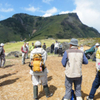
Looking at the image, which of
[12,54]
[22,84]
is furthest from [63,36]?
[22,84]

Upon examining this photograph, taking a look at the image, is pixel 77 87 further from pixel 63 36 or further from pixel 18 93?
pixel 63 36

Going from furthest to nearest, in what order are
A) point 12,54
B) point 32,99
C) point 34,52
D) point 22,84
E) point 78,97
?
point 12,54 → point 22,84 → point 32,99 → point 34,52 → point 78,97

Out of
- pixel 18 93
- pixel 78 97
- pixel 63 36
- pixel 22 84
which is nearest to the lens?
pixel 78 97

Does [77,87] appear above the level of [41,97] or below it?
above

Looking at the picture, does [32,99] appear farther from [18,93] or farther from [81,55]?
[81,55]

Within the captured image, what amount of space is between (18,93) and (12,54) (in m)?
18.1

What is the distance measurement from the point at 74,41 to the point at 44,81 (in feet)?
7.27

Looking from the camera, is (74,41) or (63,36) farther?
(63,36)

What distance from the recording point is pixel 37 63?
413 cm

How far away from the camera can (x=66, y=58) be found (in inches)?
141

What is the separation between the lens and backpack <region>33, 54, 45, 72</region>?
13.5 feet

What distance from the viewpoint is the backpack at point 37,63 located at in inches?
162

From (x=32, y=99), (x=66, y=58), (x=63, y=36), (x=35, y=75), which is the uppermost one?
(x=63, y=36)

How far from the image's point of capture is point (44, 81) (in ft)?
14.8
